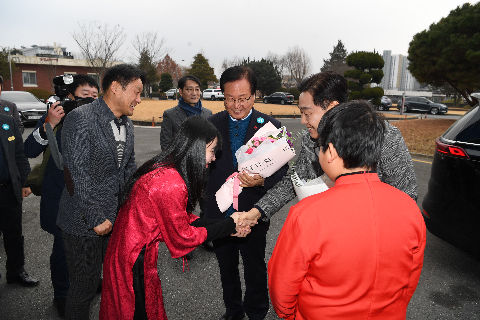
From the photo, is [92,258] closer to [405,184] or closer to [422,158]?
[405,184]

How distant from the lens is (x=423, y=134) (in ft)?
42.2

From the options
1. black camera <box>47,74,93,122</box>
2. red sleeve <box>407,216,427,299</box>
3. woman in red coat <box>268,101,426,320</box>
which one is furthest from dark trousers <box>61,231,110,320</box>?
red sleeve <box>407,216,427,299</box>

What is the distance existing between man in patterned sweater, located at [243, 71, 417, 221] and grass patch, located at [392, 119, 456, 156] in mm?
8993

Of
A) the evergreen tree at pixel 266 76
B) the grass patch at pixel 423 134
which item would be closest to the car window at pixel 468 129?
the grass patch at pixel 423 134

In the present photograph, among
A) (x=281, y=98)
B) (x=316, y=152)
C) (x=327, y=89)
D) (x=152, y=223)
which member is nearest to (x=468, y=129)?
(x=327, y=89)

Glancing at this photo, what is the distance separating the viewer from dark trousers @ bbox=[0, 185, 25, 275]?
2939 millimetres

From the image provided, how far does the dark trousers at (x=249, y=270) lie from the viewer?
2.56 m

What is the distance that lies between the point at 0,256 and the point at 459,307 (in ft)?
16.0

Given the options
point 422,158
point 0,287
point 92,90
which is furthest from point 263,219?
point 422,158

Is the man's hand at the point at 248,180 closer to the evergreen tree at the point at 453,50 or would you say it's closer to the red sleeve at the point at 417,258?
the red sleeve at the point at 417,258

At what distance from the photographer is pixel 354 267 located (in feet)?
3.72

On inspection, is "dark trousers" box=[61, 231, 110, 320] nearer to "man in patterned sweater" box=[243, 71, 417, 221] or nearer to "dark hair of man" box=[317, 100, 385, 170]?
"man in patterned sweater" box=[243, 71, 417, 221]

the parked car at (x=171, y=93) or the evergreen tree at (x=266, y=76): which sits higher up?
the evergreen tree at (x=266, y=76)

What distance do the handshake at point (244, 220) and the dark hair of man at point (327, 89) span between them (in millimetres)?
916
